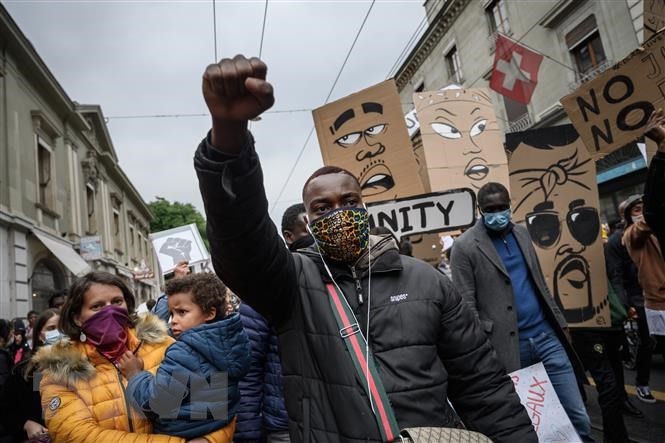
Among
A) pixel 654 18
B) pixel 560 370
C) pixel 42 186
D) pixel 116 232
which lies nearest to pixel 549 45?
pixel 654 18

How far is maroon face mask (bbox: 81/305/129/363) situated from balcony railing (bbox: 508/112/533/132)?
1564 centimetres

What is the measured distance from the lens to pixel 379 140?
4.73 metres

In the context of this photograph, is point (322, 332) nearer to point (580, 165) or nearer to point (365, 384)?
point (365, 384)

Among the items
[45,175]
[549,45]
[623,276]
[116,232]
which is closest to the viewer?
[623,276]

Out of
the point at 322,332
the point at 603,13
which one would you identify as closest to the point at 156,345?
the point at 322,332

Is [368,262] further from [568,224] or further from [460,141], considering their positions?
[460,141]

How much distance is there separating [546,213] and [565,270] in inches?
20.6

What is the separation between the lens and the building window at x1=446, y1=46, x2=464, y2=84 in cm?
1883

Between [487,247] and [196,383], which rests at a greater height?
[487,247]

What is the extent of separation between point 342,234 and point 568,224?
300 cm

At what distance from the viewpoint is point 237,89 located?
3.21ft

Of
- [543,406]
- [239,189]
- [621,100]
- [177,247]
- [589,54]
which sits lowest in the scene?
[543,406]

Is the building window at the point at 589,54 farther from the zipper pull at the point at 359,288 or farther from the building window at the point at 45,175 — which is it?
the building window at the point at 45,175

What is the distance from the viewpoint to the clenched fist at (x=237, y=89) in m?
0.95
